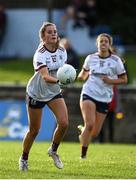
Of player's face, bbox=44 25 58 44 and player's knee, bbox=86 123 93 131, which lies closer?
player's face, bbox=44 25 58 44

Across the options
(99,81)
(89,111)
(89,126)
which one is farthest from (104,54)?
(89,126)

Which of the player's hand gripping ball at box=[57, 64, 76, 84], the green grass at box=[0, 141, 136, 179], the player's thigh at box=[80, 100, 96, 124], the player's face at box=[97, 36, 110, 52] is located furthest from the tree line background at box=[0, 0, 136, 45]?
the player's hand gripping ball at box=[57, 64, 76, 84]

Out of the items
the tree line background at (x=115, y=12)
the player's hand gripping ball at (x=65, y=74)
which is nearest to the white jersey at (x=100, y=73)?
the player's hand gripping ball at (x=65, y=74)

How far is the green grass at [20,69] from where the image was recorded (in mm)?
28780

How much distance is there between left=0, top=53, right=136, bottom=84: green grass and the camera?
28.8 m

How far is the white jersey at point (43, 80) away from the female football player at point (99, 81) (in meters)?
2.21

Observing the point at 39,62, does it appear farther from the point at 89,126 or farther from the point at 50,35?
the point at 89,126

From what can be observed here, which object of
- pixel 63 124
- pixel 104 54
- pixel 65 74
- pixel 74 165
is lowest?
pixel 74 165

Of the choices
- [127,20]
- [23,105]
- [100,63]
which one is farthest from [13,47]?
[100,63]

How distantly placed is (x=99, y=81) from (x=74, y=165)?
2.16 metres

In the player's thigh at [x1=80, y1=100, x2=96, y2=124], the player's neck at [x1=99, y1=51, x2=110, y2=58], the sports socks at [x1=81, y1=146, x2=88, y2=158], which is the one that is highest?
the player's neck at [x1=99, y1=51, x2=110, y2=58]

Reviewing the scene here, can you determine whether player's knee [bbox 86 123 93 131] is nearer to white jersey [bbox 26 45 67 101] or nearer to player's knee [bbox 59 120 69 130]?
player's knee [bbox 59 120 69 130]

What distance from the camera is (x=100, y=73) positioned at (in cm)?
1658

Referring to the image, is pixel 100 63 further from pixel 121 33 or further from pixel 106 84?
pixel 121 33
